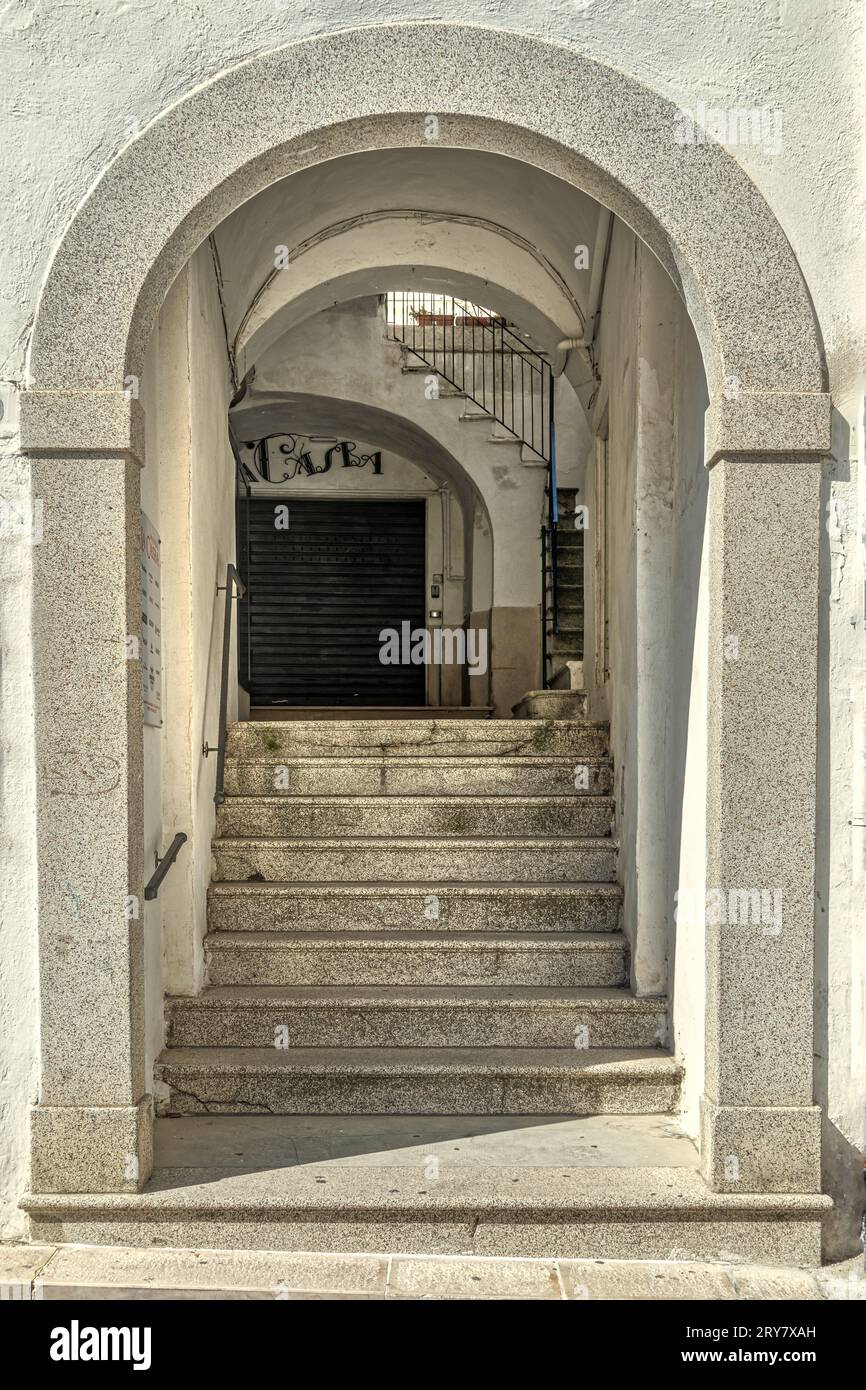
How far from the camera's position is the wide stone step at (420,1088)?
13.8ft

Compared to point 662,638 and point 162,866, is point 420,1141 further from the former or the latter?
point 662,638

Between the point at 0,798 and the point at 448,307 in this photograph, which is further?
the point at 448,307

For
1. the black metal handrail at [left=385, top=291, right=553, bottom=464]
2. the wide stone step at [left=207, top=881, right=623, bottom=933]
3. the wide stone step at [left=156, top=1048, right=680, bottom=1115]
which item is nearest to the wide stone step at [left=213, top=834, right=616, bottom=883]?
the wide stone step at [left=207, top=881, right=623, bottom=933]

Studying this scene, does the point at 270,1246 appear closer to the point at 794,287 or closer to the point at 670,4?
the point at 794,287

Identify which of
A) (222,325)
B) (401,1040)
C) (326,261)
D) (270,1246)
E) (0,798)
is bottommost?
(270,1246)

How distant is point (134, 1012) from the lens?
352 cm

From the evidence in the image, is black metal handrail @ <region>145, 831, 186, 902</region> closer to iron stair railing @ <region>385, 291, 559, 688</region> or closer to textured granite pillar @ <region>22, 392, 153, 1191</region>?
textured granite pillar @ <region>22, 392, 153, 1191</region>

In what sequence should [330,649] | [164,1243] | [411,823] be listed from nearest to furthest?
[164,1243]
[411,823]
[330,649]

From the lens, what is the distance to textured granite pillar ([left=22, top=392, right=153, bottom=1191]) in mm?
3455

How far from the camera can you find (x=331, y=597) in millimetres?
12422

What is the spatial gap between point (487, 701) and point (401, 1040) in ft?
20.9

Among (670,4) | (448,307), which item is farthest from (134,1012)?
(448,307)

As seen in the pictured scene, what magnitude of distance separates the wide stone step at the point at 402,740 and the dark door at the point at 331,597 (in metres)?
5.98

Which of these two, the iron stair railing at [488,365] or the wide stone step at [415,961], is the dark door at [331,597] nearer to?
the iron stair railing at [488,365]
